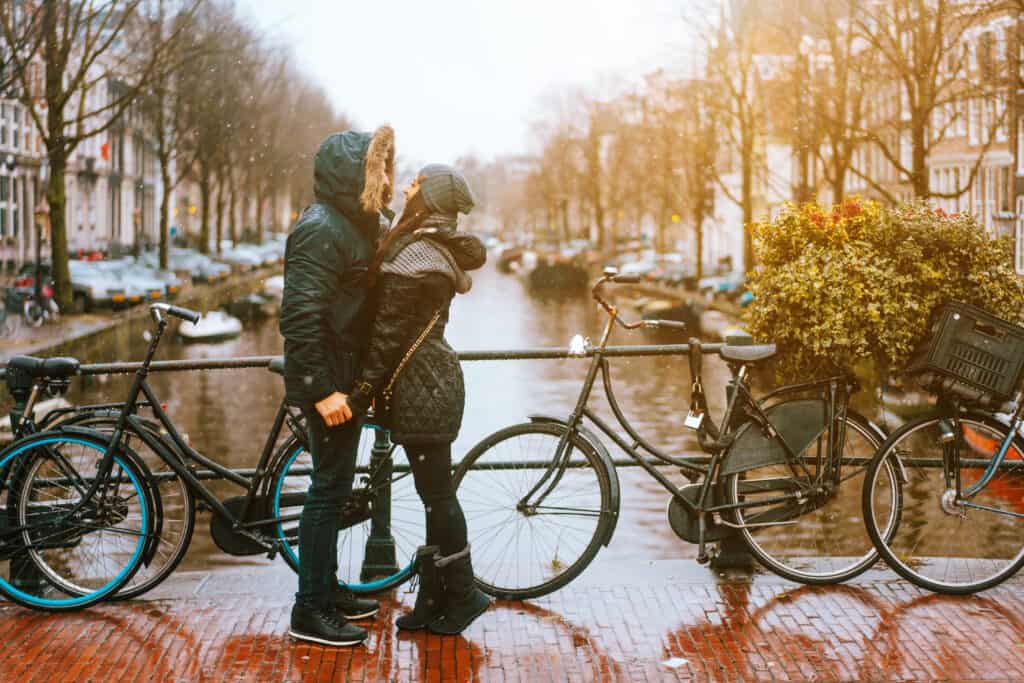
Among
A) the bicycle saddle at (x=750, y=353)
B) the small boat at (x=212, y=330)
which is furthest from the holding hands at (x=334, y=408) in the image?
the small boat at (x=212, y=330)

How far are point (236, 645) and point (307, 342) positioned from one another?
117 centimetres

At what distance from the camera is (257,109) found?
61.2m

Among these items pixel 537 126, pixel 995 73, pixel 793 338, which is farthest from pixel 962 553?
pixel 537 126

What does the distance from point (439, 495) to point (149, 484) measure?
3.88 ft

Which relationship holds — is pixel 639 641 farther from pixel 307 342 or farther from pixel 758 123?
pixel 758 123

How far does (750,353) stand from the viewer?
571cm

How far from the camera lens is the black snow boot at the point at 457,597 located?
5.18 metres

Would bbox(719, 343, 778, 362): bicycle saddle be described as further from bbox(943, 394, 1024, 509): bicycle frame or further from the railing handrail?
bbox(943, 394, 1024, 509): bicycle frame

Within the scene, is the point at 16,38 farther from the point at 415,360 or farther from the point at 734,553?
the point at 415,360

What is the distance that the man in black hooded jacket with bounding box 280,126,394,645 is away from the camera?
4.79m

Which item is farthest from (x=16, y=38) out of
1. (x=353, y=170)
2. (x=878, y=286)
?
(x=878, y=286)

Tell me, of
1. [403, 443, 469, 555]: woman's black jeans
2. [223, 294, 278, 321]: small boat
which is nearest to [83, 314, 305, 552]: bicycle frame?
[403, 443, 469, 555]: woman's black jeans

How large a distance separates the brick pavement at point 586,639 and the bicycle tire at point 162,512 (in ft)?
0.33

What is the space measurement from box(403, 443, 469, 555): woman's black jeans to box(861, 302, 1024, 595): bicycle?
1688 mm
